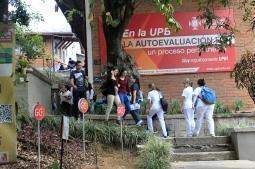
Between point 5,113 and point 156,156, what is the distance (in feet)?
14.4

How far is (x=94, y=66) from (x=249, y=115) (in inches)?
241

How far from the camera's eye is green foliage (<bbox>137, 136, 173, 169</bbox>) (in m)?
11.6

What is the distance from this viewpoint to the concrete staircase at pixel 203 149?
14359 mm

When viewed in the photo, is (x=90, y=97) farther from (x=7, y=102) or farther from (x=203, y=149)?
(x=7, y=102)

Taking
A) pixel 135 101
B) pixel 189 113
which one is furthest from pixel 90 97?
pixel 189 113

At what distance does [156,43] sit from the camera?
20734 millimetres

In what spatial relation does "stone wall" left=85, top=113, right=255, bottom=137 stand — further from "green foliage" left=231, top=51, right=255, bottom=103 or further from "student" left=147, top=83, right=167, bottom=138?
"green foliage" left=231, top=51, right=255, bottom=103

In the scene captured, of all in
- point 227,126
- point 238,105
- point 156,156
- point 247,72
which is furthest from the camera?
point 238,105

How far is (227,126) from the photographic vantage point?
16031 mm

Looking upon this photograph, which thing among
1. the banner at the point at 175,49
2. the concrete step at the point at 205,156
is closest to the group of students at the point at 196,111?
the concrete step at the point at 205,156

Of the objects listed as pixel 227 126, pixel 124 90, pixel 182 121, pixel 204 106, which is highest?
pixel 124 90

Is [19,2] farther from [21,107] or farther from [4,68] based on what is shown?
[4,68]

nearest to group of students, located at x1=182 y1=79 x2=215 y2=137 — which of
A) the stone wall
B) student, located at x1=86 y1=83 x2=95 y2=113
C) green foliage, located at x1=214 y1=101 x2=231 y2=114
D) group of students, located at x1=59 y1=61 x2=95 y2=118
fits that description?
the stone wall

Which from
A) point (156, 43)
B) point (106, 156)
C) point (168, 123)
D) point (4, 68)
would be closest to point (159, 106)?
point (168, 123)
